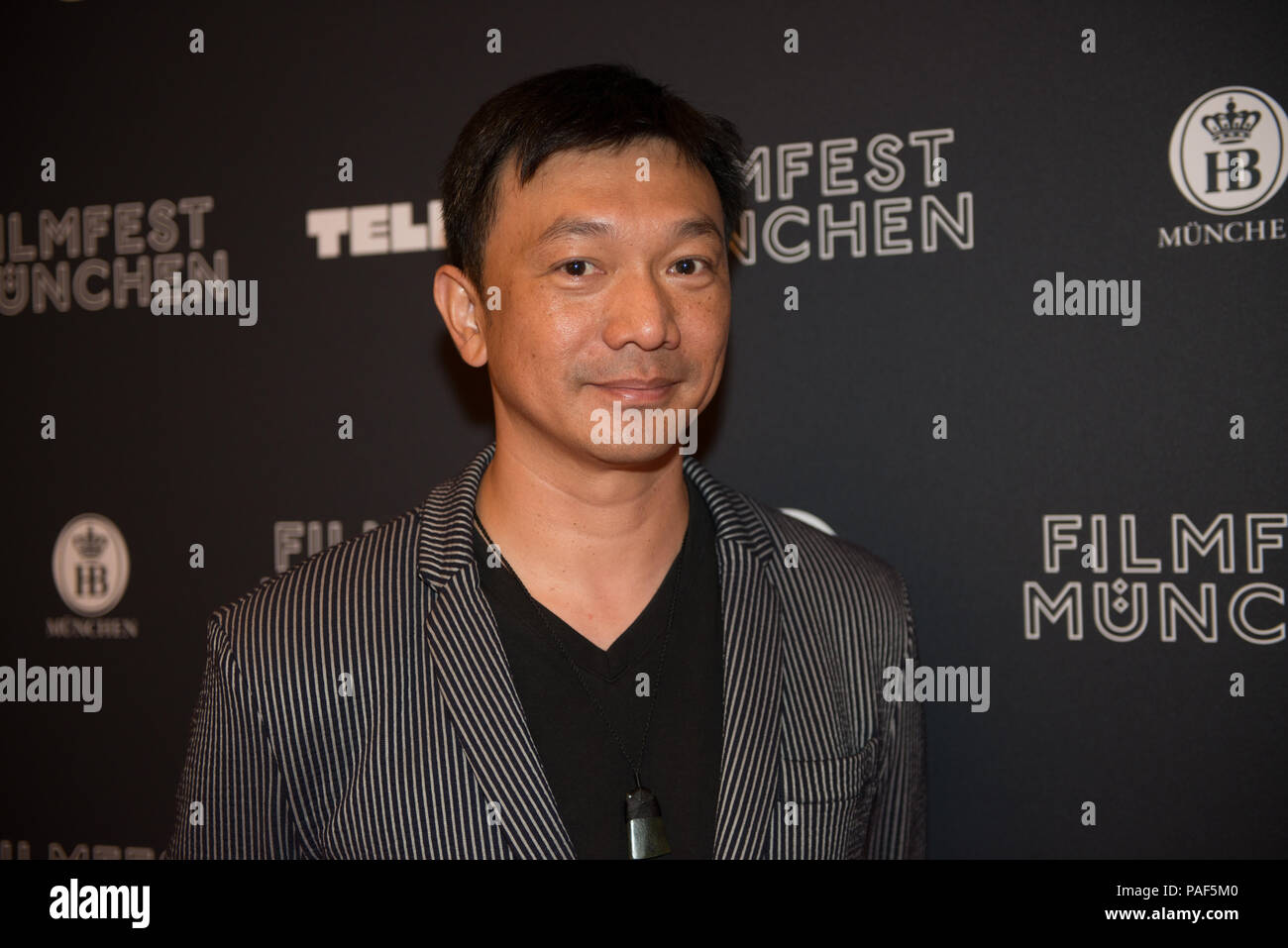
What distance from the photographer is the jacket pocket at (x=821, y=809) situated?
1.41 metres

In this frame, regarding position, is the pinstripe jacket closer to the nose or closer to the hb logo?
the nose

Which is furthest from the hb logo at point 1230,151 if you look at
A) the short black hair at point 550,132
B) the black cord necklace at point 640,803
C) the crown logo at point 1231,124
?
the black cord necklace at point 640,803

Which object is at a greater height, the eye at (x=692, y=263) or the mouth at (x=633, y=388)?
the eye at (x=692, y=263)

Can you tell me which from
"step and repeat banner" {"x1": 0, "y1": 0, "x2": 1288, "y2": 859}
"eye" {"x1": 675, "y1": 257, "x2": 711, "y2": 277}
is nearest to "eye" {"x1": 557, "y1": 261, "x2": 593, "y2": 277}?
"eye" {"x1": 675, "y1": 257, "x2": 711, "y2": 277}

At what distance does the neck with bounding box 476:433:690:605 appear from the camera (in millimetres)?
1514

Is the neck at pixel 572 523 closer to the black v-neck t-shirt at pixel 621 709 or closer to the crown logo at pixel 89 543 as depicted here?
the black v-neck t-shirt at pixel 621 709

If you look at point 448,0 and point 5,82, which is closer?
point 448,0

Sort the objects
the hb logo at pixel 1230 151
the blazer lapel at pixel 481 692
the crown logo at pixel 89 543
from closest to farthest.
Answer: the blazer lapel at pixel 481 692 → the hb logo at pixel 1230 151 → the crown logo at pixel 89 543

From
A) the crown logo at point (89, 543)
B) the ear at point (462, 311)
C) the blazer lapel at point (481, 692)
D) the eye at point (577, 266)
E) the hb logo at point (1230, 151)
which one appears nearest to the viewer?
the blazer lapel at point (481, 692)

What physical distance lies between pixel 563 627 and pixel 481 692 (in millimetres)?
158

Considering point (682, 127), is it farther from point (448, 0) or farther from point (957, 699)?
point (957, 699)
